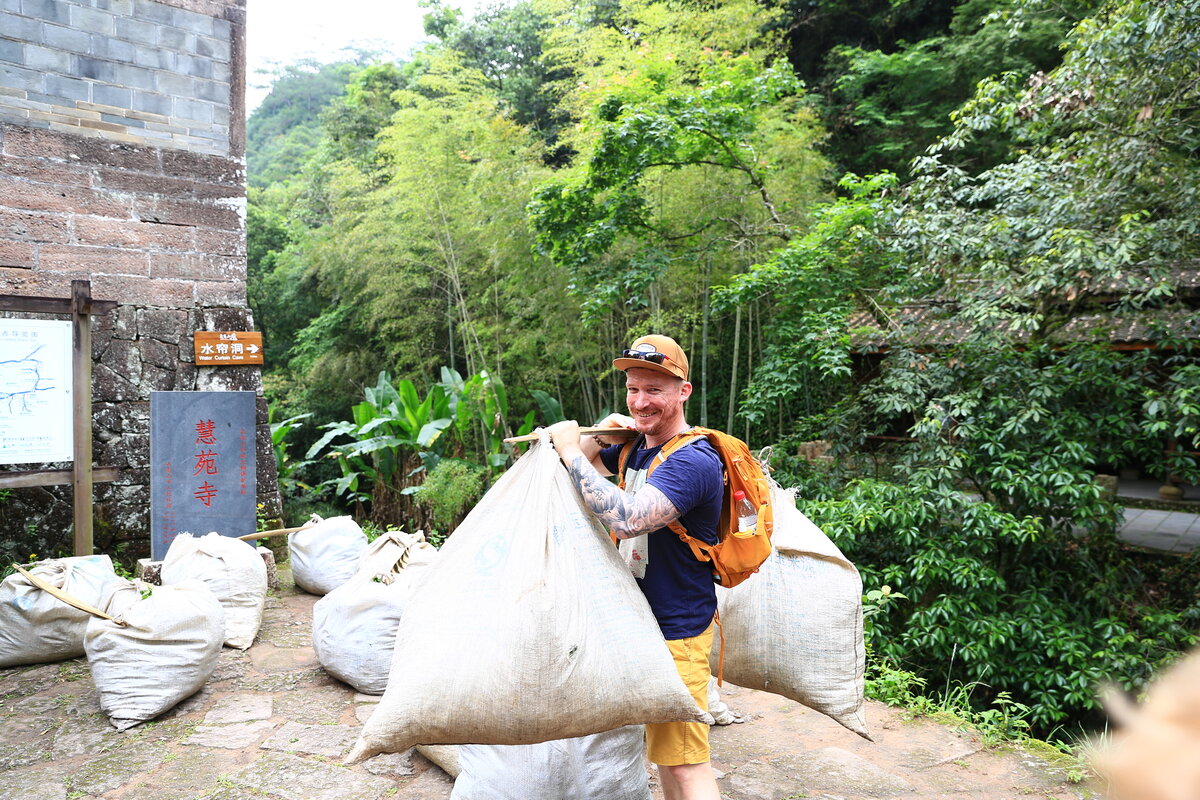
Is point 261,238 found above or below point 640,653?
above

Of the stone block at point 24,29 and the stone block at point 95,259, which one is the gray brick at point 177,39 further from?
the stone block at point 95,259

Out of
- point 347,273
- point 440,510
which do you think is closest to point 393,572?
point 440,510

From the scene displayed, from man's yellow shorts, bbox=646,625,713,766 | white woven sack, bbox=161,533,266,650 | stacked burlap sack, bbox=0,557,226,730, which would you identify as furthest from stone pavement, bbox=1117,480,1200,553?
stacked burlap sack, bbox=0,557,226,730

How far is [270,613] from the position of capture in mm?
4492

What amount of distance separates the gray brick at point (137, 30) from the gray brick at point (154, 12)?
4 cm

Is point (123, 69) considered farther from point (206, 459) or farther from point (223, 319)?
point (206, 459)

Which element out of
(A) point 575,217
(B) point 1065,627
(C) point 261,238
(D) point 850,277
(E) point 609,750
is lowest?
(B) point 1065,627

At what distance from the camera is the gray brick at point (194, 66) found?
533 cm

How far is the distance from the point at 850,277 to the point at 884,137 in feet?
17.4

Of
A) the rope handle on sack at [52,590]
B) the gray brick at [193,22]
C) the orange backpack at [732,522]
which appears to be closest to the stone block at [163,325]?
the gray brick at [193,22]

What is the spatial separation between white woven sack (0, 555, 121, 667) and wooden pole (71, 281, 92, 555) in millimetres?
354

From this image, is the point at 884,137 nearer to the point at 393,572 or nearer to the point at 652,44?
the point at 652,44

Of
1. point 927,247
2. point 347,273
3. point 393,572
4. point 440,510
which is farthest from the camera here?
point 347,273

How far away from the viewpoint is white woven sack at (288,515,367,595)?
467 centimetres
